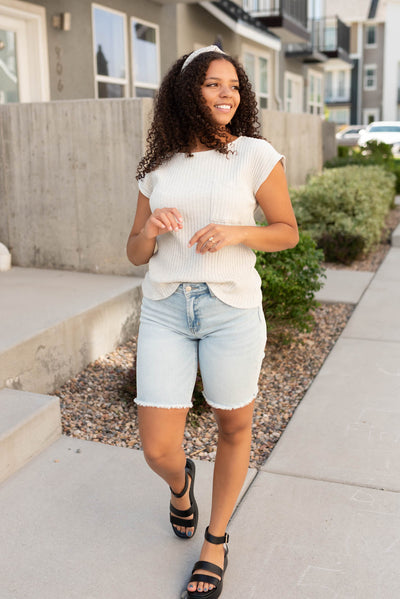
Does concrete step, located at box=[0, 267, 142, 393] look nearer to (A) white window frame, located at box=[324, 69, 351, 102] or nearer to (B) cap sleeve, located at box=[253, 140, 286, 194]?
(B) cap sleeve, located at box=[253, 140, 286, 194]

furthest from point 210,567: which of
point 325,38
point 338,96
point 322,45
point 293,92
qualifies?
point 338,96

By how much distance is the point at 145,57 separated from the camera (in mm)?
10336

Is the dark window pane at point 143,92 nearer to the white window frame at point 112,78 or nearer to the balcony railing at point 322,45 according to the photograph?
the white window frame at point 112,78

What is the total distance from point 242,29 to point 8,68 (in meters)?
6.90

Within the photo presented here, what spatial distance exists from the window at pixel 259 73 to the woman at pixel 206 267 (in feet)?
43.4

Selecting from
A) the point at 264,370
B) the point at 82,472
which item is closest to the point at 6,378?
the point at 82,472

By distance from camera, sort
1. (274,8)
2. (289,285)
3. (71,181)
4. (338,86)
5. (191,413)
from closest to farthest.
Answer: (191,413) < (289,285) < (71,181) < (274,8) < (338,86)

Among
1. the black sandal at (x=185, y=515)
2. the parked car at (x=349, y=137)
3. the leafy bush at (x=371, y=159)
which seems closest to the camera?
the black sandal at (x=185, y=515)

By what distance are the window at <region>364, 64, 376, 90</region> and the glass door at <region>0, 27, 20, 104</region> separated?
4258 cm

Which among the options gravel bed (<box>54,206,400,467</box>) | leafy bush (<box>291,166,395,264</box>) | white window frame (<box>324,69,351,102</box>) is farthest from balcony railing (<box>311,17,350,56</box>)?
white window frame (<box>324,69,351,102</box>)

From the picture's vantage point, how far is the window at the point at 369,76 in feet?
152

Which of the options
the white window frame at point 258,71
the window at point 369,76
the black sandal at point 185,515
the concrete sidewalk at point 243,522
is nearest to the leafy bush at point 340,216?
the concrete sidewalk at point 243,522

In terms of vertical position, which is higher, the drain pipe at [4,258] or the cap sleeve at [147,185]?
the cap sleeve at [147,185]

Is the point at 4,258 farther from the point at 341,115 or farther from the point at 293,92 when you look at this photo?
the point at 341,115
